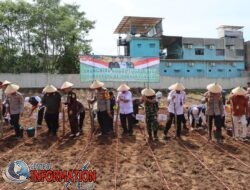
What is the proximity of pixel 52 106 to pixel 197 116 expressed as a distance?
4139 millimetres

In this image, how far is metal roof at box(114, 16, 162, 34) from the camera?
131 ft

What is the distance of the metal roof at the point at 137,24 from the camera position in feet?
131

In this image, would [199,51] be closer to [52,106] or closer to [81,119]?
[81,119]

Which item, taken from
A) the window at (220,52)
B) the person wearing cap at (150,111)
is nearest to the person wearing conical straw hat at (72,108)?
the person wearing cap at (150,111)

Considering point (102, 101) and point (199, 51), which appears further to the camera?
point (199, 51)

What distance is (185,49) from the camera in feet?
145

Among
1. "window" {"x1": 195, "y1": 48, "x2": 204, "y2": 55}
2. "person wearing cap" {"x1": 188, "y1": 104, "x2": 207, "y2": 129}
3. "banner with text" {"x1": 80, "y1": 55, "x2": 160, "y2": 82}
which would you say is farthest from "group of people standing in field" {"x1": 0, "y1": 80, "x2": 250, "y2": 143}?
"window" {"x1": 195, "y1": 48, "x2": 204, "y2": 55}

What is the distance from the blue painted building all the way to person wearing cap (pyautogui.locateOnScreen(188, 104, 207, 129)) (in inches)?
1090

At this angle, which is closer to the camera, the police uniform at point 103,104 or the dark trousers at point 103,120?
the police uniform at point 103,104

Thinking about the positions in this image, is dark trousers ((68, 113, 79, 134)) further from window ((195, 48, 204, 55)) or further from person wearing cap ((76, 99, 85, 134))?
window ((195, 48, 204, 55))

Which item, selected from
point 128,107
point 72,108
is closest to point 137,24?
point 128,107

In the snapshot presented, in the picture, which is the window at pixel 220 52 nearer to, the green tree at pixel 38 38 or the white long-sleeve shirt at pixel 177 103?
the green tree at pixel 38 38

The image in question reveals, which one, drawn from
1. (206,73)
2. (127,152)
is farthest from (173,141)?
(206,73)

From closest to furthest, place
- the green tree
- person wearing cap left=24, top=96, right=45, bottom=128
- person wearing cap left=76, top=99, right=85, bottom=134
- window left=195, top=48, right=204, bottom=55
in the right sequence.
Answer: person wearing cap left=76, top=99, right=85, bottom=134 → person wearing cap left=24, top=96, right=45, bottom=128 → the green tree → window left=195, top=48, right=204, bottom=55
